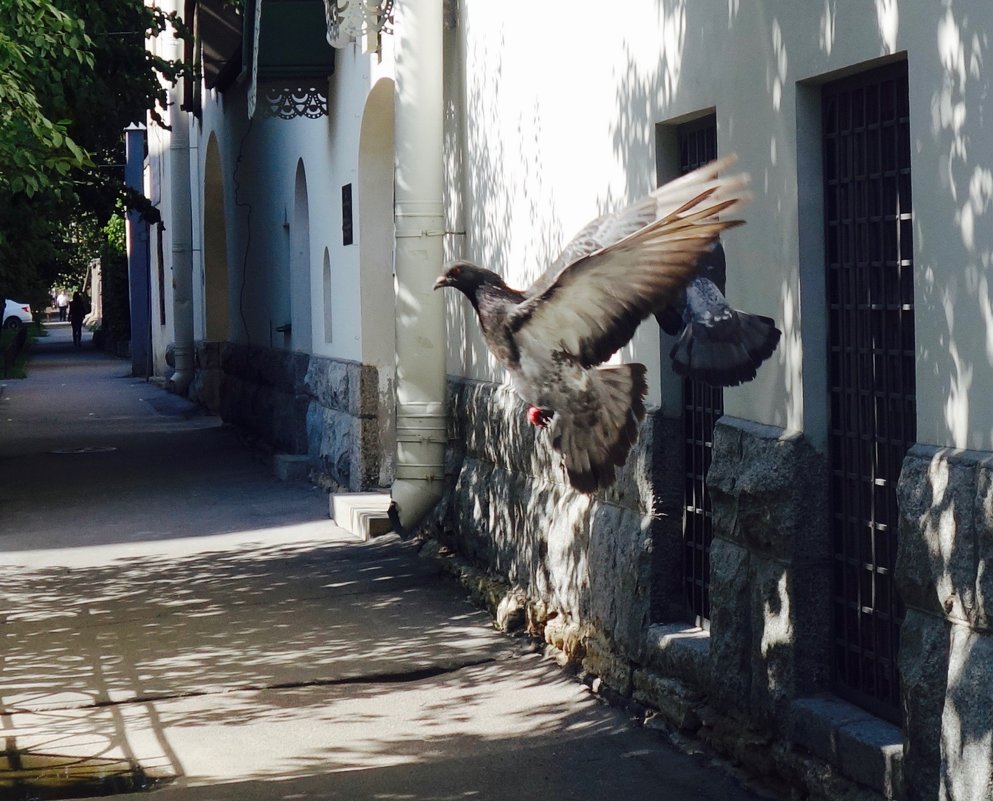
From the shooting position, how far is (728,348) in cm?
586

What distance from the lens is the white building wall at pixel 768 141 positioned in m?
4.64

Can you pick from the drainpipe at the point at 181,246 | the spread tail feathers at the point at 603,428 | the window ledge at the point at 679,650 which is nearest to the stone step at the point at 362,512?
the window ledge at the point at 679,650

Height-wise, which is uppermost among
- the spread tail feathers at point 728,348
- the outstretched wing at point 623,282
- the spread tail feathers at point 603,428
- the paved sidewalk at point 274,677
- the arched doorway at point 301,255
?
the arched doorway at point 301,255

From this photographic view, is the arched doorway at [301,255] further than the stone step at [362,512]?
Yes

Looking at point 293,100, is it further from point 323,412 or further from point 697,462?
point 697,462

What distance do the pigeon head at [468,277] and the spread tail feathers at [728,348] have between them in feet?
2.32

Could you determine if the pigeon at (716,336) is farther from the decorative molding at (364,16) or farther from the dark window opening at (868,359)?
the decorative molding at (364,16)

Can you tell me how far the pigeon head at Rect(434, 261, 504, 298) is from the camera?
595 cm

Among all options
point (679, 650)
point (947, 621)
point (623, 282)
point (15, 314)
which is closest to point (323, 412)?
point (679, 650)

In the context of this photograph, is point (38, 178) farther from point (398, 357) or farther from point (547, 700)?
point (547, 700)

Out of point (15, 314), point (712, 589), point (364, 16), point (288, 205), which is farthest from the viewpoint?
point (15, 314)

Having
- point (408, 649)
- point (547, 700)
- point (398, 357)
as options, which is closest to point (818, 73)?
point (547, 700)

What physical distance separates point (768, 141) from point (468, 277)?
1158 millimetres

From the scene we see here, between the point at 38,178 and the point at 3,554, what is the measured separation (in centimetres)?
271
